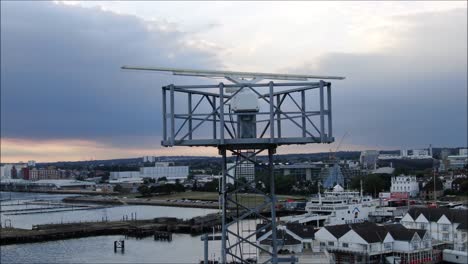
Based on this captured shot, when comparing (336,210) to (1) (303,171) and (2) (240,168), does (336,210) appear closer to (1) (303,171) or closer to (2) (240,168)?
(2) (240,168)

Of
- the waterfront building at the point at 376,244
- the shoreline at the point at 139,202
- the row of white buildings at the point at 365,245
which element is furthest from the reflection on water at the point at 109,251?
the shoreline at the point at 139,202

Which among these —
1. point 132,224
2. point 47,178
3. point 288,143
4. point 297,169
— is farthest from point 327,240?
point 47,178

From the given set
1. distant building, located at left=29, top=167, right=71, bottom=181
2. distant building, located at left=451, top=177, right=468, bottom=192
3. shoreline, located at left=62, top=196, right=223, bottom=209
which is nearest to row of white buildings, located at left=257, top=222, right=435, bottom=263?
shoreline, located at left=62, top=196, right=223, bottom=209

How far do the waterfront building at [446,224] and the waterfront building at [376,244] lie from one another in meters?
2.08

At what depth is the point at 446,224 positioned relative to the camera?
22328mm

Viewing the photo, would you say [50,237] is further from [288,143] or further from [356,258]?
[288,143]

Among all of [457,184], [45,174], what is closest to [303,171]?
[457,184]

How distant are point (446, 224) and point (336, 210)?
990 cm

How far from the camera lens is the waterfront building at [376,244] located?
19172 millimetres

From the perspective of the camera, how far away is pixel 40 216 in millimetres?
47375

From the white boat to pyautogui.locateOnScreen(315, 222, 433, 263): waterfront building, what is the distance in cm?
1062

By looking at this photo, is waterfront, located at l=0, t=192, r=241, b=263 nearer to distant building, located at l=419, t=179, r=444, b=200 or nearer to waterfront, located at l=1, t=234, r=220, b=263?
waterfront, located at l=1, t=234, r=220, b=263

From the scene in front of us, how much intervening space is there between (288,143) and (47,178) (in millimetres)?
126245

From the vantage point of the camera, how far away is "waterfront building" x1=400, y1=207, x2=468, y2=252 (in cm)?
2170
